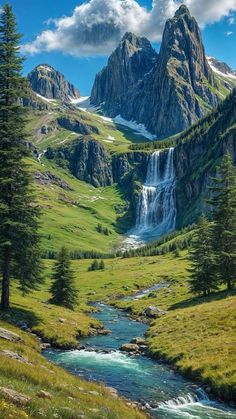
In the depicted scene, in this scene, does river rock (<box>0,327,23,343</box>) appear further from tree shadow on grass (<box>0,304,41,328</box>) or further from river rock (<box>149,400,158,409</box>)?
river rock (<box>149,400,158,409</box>)

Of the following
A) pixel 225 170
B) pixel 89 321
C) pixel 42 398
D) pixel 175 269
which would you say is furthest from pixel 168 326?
pixel 175 269

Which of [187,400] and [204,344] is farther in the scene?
[204,344]

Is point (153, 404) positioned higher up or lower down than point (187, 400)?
higher up

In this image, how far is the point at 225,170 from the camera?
71938 millimetres

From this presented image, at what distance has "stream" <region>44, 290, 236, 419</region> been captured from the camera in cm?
3017

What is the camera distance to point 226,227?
70.6 meters

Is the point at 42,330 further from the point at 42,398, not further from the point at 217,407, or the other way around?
the point at 42,398

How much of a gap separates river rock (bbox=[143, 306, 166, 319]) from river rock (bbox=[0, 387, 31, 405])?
56.8 metres

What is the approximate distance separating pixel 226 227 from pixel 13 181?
3677 centimetres

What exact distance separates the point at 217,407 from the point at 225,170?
46836mm

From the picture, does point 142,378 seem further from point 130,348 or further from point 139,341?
point 139,341

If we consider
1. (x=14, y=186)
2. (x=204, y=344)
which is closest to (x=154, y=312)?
(x=204, y=344)

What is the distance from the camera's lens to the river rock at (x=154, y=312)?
72.6m

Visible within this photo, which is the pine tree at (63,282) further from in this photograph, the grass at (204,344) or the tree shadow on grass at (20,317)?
the grass at (204,344)
